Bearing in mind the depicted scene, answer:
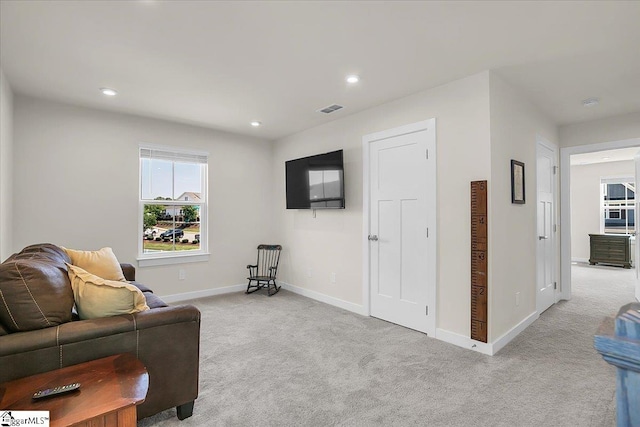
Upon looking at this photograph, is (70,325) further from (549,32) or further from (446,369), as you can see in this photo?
(549,32)

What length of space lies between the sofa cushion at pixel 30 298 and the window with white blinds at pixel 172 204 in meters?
2.76

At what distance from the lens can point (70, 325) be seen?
5.38 ft

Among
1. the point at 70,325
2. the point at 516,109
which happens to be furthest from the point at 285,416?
the point at 516,109

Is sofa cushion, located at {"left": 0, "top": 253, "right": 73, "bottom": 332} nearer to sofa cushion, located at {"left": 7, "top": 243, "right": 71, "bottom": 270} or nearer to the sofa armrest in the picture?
sofa cushion, located at {"left": 7, "top": 243, "right": 71, "bottom": 270}

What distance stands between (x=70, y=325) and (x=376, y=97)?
3.23 m

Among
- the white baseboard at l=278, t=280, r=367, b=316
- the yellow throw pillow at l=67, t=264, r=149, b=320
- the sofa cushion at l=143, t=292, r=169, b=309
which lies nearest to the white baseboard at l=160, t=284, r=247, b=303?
the white baseboard at l=278, t=280, r=367, b=316

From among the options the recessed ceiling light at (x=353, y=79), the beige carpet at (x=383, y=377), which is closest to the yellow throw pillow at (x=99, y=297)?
the beige carpet at (x=383, y=377)

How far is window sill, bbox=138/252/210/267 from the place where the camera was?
430 centimetres

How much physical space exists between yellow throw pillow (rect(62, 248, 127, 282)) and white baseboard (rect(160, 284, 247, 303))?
4.79ft

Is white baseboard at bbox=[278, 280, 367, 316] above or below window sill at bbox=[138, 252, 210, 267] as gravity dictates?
below

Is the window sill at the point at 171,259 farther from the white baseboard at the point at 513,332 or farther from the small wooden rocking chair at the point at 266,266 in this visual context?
the white baseboard at the point at 513,332

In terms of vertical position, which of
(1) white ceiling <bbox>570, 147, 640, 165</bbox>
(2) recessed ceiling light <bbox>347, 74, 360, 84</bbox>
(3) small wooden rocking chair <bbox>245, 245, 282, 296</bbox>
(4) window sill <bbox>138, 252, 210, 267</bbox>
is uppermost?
(2) recessed ceiling light <bbox>347, 74, 360, 84</bbox>

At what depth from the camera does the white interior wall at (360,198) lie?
301 cm

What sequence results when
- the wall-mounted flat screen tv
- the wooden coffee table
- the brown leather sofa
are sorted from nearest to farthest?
the wooden coffee table
the brown leather sofa
the wall-mounted flat screen tv
